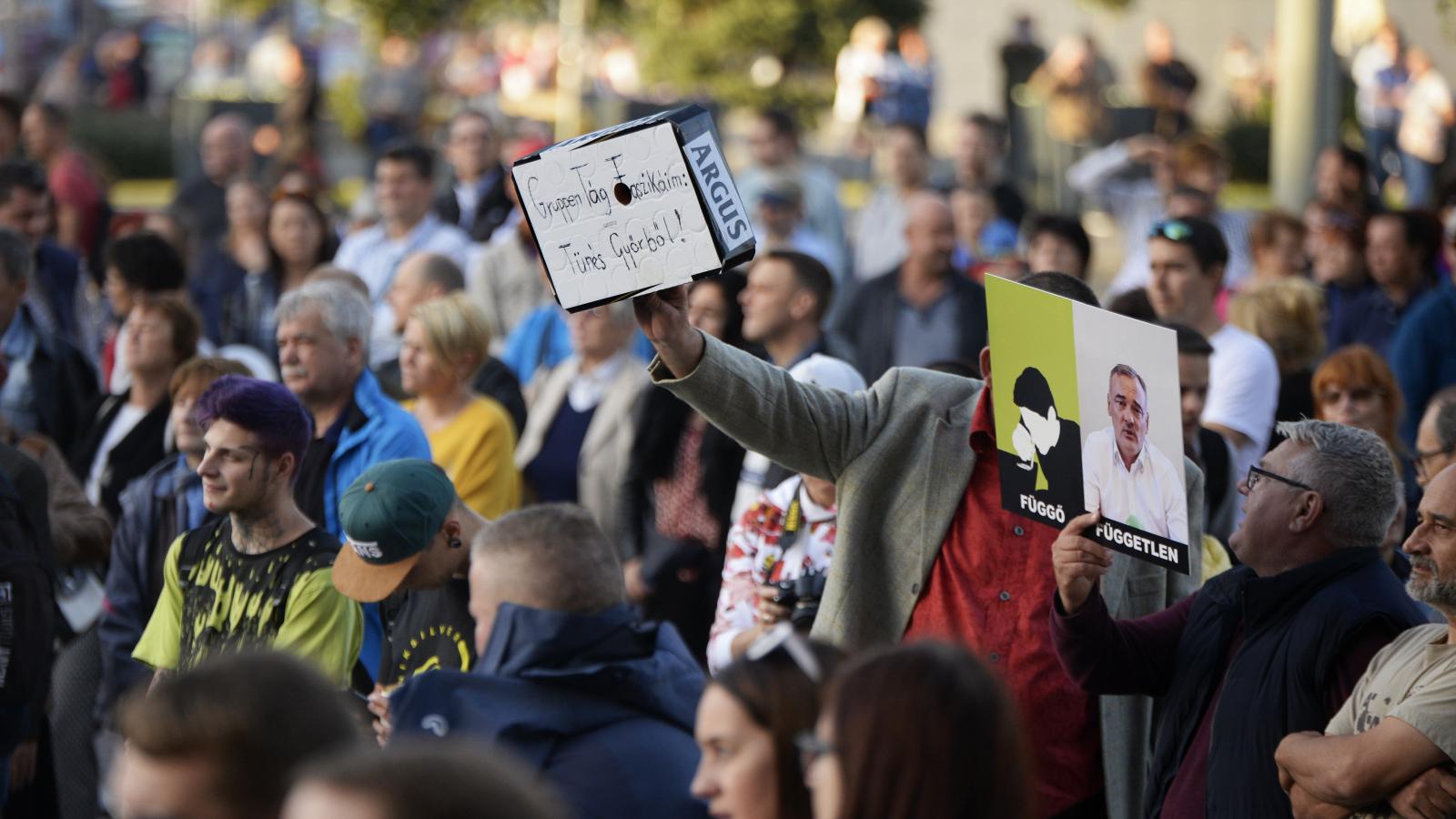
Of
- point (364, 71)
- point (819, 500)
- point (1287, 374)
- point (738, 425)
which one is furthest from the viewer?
point (364, 71)

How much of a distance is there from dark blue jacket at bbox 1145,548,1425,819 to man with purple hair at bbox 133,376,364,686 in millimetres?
2220

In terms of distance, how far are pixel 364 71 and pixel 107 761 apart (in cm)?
2040

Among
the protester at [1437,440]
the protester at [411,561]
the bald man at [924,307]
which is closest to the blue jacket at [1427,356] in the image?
the bald man at [924,307]

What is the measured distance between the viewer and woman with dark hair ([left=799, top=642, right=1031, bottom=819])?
2504 mm

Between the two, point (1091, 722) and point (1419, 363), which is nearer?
point (1091, 722)

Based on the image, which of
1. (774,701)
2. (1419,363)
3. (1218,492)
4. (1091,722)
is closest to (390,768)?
(774,701)

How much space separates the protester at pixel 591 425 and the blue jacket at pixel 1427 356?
3.33m

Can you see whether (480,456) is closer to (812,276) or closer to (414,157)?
(812,276)

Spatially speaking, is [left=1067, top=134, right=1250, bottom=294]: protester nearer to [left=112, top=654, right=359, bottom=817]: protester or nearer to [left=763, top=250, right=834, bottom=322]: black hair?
[left=763, top=250, right=834, bottom=322]: black hair

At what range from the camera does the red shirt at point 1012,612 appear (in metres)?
4.38

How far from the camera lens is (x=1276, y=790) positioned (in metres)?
3.88

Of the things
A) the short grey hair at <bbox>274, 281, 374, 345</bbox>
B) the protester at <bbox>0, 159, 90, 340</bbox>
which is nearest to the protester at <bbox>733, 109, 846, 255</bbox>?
the protester at <bbox>0, 159, 90, 340</bbox>

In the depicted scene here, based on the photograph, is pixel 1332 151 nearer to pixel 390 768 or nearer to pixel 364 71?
pixel 390 768

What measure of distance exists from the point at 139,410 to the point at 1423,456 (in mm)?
4642
